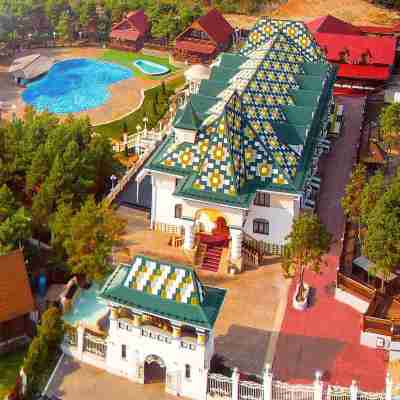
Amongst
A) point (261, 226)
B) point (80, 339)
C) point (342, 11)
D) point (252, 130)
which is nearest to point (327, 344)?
point (261, 226)

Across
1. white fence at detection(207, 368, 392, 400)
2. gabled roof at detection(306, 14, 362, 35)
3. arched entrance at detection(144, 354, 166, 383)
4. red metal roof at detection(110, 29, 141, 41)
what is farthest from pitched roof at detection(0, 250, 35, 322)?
red metal roof at detection(110, 29, 141, 41)

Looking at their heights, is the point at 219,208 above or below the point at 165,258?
above

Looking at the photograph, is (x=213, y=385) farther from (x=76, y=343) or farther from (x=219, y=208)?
(x=219, y=208)

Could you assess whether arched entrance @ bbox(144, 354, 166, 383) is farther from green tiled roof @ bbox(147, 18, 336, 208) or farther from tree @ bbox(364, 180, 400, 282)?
tree @ bbox(364, 180, 400, 282)

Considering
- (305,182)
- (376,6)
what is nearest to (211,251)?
(305,182)

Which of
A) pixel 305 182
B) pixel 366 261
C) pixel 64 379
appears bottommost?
pixel 64 379

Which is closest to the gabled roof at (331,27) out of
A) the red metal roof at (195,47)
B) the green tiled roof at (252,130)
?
the red metal roof at (195,47)

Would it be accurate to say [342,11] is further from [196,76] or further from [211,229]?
[211,229]
